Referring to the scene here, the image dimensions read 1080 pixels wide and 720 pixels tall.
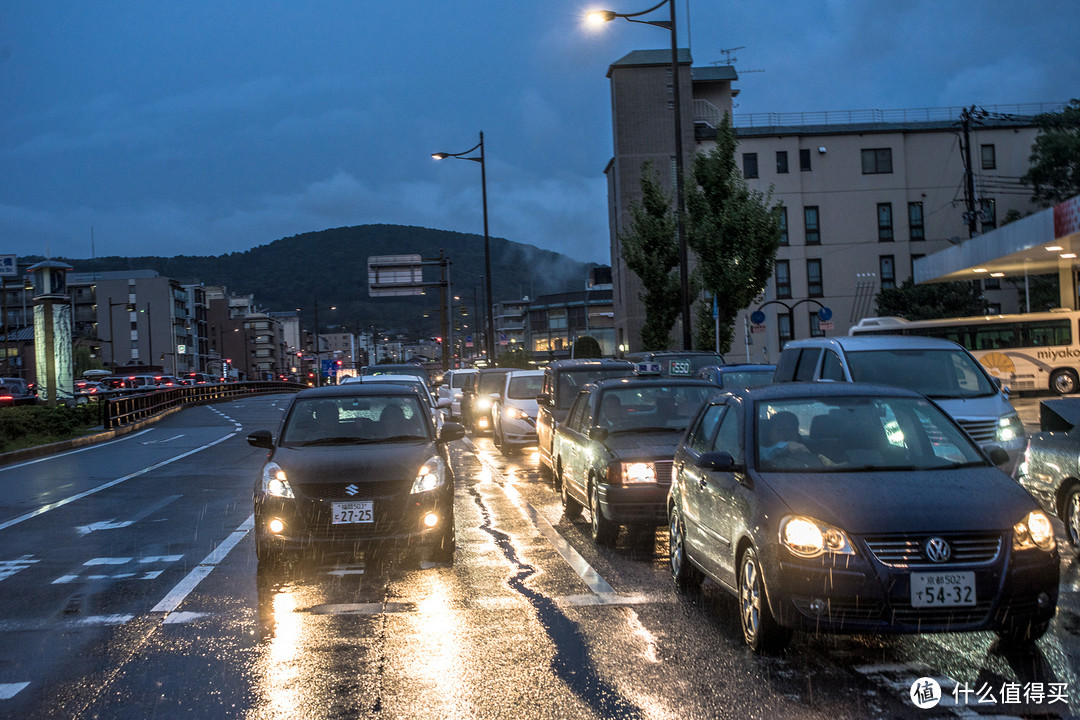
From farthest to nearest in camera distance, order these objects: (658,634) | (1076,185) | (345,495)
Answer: (1076,185)
(345,495)
(658,634)

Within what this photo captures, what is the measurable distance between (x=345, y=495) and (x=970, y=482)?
4870 mm

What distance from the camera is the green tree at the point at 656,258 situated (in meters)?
39.5

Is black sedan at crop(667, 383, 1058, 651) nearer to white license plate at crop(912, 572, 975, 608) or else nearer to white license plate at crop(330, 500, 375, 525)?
white license plate at crop(912, 572, 975, 608)

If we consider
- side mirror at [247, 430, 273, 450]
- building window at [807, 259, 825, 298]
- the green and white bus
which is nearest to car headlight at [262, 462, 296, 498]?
side mirror at [247, 430, 273, 450]

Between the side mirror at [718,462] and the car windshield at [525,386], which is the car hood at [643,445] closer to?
the side mirror at [718,462]

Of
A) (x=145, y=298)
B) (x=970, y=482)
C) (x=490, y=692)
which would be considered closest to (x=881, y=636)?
(x=970, y=482)

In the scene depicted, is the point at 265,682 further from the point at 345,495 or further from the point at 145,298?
the point at 145,298

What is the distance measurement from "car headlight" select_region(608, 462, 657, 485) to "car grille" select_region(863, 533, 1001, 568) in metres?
4.24

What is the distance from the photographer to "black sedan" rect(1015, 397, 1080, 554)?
338 inches

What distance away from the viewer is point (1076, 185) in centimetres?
5778

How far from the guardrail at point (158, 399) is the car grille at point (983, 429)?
25.3m

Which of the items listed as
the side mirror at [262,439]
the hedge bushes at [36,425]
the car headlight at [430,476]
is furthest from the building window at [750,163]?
the side mirror at [262,439]

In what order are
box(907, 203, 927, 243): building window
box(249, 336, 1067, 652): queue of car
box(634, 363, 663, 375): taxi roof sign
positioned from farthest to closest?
1. box(907, 203, 927, 243): building window
2. box(634, 363, 663, 375): taxi roof sign
3. box(249, 336, 1067, 652): queue of car

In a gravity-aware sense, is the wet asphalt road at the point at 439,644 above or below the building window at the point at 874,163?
below
